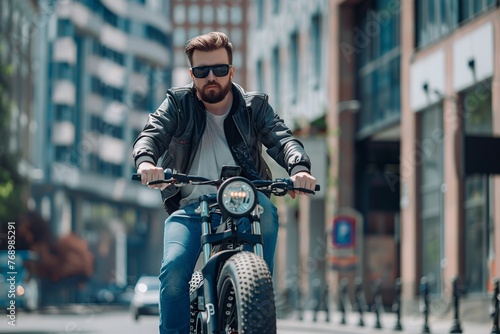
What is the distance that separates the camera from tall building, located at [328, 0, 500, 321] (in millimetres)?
27109

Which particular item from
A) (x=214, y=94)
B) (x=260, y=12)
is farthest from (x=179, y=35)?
(x=214, y=94)

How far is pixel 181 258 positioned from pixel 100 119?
3161 inches

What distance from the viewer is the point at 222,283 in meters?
6.09

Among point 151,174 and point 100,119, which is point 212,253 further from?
point 100,119

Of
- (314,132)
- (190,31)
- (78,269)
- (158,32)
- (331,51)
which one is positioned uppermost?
(190,31)

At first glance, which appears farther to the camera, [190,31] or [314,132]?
[190,31]

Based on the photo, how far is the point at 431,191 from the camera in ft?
104

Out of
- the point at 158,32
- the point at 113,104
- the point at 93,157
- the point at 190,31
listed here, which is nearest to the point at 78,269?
the point at 93,157

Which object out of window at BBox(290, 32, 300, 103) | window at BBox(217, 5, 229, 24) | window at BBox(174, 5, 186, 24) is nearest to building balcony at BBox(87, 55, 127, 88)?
window at BBox(290, 32, 300, 103)

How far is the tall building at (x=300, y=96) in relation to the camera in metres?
43.6

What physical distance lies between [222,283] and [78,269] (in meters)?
70.9

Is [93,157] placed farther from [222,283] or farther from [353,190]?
[222,283]

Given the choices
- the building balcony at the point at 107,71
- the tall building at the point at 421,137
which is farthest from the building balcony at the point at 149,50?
the tall building at the point at 421,137

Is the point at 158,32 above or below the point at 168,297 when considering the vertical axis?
above
